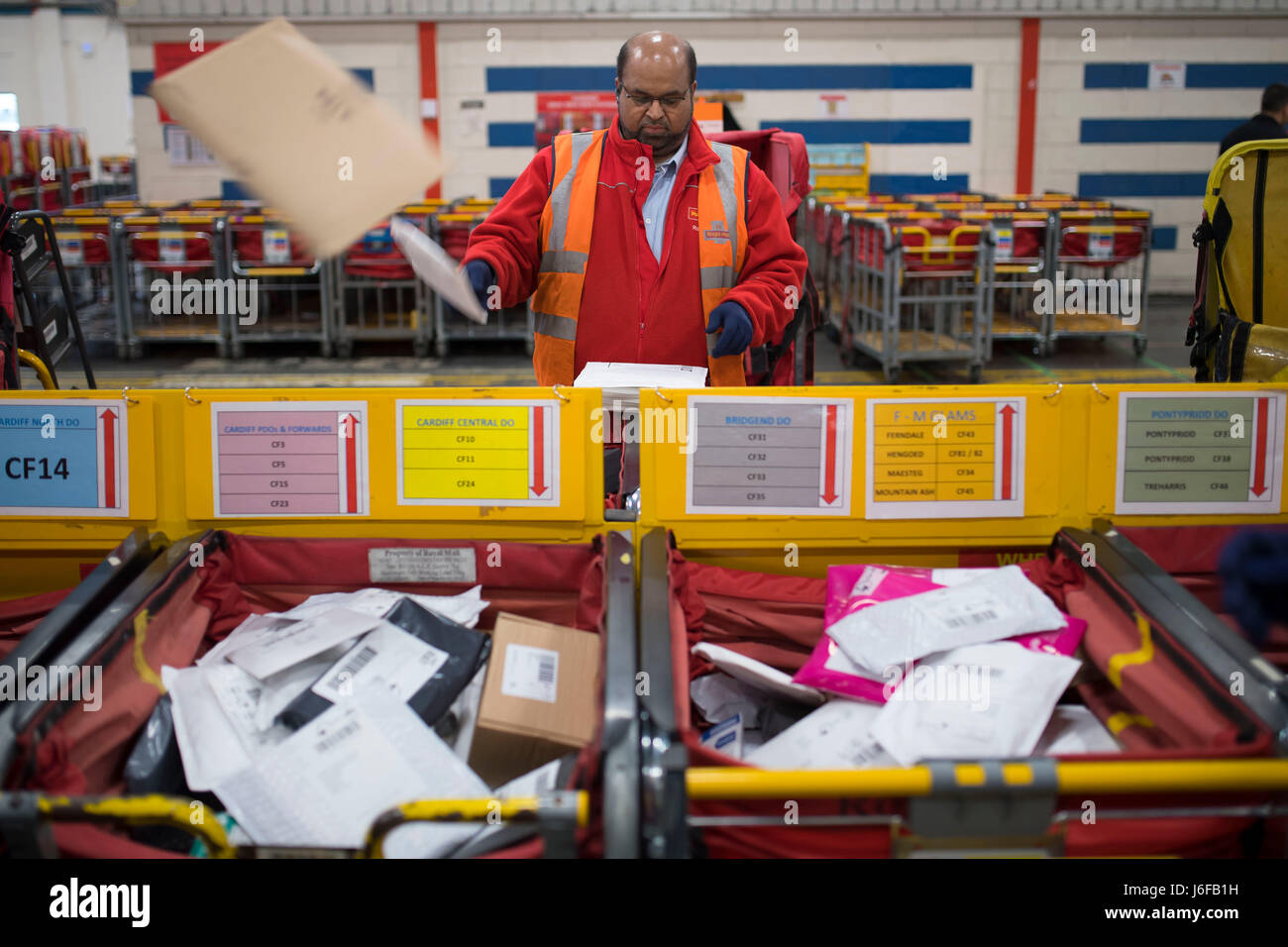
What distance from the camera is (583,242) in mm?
3232

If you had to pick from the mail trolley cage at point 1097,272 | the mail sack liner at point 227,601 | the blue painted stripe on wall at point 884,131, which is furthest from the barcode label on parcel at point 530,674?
the blue painted stripe on wall at point 884,131

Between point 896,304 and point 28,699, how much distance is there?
25.6ft

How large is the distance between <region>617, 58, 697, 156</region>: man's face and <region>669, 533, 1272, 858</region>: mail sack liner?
4.94 ft

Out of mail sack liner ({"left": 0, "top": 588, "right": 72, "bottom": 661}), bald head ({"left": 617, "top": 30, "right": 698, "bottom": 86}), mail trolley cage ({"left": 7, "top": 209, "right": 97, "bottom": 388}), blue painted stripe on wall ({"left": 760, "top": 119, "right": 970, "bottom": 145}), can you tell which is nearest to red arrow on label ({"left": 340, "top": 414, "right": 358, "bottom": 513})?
mail sack liner ({"left": 0, "top": 588, "right": 72, "bottom": 661})

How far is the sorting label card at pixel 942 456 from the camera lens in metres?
2.21

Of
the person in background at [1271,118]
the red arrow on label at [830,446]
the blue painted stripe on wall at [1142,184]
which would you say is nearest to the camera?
the red arrow on label at [830,446]

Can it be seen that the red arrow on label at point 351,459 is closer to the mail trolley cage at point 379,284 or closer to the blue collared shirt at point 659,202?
the blue collared shirt at point 659,202

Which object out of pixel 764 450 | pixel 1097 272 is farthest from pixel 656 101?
pixel 1097 272

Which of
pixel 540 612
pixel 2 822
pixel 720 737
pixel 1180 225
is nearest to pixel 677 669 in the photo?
pixel 720 737

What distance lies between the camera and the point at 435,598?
2.18 metres

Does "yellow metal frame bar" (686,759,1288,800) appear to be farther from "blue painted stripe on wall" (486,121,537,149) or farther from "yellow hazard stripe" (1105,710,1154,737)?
"blue painted stripe on wall" (486,121,537,149)

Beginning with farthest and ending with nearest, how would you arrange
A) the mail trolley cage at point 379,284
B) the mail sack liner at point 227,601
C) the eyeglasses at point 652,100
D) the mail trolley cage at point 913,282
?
the mail trolley cage at point 379,284, the mail trolley cage at point 913,282, the eyeglasses at point 652,100, the mail sack liner at point 227,601

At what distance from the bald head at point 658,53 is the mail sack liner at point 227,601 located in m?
1.56
